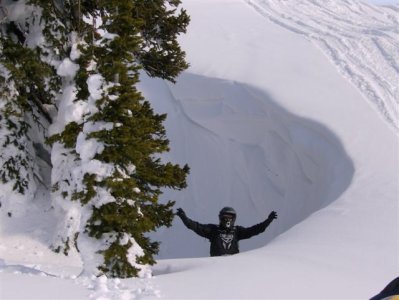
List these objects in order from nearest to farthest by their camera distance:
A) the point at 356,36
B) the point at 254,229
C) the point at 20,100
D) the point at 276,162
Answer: the point at 20,100 → the point at 254,229 → the point at 276,162 → the point at 356,36

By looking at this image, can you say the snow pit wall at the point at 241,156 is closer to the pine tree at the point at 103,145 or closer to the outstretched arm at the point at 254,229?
the outstretched arm at the point at 254,229

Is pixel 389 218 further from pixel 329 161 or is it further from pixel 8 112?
pixel 8 112

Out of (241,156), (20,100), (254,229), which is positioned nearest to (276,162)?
(241,156)

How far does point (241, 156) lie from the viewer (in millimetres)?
14523

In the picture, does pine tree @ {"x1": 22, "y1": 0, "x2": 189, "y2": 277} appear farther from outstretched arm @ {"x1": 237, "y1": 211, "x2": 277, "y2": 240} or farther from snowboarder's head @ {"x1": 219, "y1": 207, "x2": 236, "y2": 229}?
outstretched arm @ {"x1": 237, "y1": 211, "x2": 277, "y2": 240}

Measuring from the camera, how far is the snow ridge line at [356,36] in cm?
1331

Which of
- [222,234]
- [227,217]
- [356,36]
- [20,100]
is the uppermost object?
[356,36]

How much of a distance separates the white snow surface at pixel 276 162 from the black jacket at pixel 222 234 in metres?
0.86

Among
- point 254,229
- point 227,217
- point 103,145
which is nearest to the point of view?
point 103,145

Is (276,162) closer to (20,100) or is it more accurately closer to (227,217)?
(227,217)

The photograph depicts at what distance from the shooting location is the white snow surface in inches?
202

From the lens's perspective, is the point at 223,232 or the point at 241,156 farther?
the point at 241,156

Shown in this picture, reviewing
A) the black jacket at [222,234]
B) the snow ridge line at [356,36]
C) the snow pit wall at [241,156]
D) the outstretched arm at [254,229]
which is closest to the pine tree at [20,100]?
the black jacket at [222,234]

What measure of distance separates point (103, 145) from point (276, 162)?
8.15m
